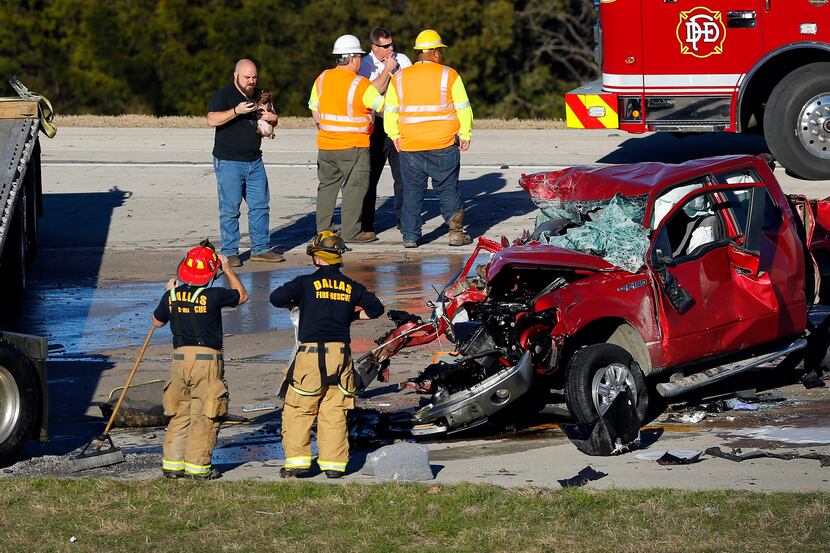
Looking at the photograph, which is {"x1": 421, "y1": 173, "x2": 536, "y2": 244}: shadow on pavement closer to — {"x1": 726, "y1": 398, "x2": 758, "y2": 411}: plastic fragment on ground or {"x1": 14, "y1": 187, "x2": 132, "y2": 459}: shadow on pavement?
{"x1": 14, "y1": 187, "x2": 132, "y2": 459}: shadow on pavement

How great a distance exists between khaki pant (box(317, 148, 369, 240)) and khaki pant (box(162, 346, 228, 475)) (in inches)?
274

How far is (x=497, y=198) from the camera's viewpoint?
17.9m

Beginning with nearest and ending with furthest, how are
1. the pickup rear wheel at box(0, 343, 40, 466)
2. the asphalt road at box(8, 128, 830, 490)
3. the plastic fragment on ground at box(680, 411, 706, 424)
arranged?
1. the pickup rear wheel at box(0, 343, 40, 466)
2. the asphalt road at box(8, 128, 830, 490)
3. the plastic fragment on ground at box(680, 411, 706, 424)

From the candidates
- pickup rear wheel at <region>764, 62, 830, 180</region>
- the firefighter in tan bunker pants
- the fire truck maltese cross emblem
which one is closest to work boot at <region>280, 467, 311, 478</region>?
the firefighter in tan bunker pants

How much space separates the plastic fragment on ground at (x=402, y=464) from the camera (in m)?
8.07

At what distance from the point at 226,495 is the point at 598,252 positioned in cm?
302

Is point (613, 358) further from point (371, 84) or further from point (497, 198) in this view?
point (497, 198)

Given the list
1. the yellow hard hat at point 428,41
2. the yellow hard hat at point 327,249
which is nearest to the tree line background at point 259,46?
the yellow hard hat at point 428,41

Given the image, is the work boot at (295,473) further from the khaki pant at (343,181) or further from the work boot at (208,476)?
the khaki pant at (343,181)

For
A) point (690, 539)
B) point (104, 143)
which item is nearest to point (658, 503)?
point (690, 539)

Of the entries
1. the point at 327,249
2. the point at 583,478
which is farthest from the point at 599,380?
the point at 327,249

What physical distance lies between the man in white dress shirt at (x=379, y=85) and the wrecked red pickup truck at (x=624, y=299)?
5.37 meters

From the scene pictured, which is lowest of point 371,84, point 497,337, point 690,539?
point 690,539

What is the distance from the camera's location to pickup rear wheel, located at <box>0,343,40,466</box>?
331 inches
